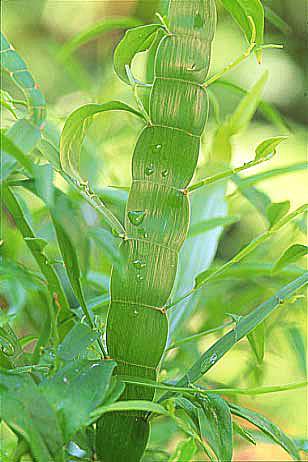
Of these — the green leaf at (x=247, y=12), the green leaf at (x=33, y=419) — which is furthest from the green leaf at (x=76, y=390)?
the green leaf at (x=247, y=12)

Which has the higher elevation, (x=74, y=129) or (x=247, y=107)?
(x=247, y=107)

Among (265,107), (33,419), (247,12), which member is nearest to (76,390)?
(33,419)

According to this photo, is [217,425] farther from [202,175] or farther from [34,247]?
[202,175]

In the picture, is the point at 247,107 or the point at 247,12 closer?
the point at 247,12

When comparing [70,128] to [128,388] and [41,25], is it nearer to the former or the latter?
[128,388]

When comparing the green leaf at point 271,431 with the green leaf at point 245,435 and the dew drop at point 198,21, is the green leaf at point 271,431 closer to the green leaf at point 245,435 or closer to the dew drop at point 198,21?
the green leaf at point 245,435

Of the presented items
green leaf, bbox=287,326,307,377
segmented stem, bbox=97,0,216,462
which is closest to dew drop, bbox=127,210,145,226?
segmented stem, bbox=97,0,216,462

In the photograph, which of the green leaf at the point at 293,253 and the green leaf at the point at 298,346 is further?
the green leaf at the point at 298,346
